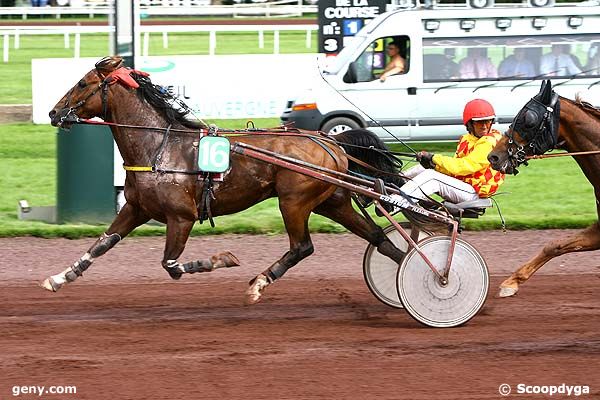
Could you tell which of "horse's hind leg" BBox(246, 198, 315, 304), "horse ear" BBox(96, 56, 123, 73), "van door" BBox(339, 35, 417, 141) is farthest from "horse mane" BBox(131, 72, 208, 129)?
"van door" BBox(339, 35, 417, 141)

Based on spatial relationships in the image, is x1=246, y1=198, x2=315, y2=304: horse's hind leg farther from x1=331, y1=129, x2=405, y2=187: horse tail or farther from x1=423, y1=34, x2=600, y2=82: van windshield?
x1=423, y1=34, x2=600, y2=82: van windshield

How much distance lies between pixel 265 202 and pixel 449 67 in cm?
487

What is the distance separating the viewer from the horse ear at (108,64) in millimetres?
7367

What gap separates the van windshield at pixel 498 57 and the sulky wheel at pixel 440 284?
9.34 m

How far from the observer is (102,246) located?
7.48 meters

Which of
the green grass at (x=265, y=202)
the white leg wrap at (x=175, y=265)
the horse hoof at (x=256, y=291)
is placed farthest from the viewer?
the green grass at (x=265, y=202)

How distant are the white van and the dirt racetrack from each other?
6.35 m

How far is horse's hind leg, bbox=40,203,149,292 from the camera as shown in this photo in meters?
7.45

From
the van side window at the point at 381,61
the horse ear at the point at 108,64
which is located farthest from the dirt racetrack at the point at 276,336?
the van side window at the point at 381,61

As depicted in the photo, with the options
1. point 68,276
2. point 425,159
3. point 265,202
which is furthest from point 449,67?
point 68,276

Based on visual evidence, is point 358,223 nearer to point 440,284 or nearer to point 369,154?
point 369,154

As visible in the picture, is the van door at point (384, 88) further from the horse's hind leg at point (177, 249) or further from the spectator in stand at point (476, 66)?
the horse's hind leg at point (177, 249)

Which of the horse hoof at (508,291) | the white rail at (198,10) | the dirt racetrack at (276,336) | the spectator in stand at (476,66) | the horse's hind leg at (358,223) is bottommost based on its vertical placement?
the dirt racetrack at (276,336)

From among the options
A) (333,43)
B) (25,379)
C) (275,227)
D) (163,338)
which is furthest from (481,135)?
(333,43)
